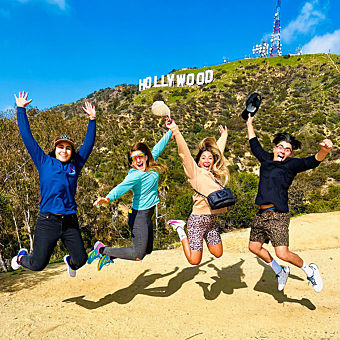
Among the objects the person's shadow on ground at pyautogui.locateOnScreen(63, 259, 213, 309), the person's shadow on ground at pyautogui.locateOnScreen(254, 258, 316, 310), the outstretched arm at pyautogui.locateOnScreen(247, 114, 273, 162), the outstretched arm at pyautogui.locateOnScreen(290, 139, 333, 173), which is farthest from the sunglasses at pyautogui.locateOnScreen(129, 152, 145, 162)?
the person's shadow on ground at pyautogui.locateOnScreen(254, 258, 316, 310)

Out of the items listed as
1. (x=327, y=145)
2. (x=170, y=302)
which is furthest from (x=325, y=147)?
(x=170, y=302)

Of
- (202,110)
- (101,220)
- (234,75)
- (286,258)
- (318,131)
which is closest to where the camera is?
(286,258)

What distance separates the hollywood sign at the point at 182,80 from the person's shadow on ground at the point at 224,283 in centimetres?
6860

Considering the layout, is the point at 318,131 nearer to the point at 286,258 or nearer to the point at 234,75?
the point at 234,75

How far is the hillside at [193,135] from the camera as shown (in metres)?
13.8

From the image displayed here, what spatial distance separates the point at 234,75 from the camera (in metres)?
71.1

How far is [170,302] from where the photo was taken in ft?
15.7

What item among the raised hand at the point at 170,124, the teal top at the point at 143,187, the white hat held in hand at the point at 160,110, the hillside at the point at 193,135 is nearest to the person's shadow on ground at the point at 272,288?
the teal top at the point at 143,187

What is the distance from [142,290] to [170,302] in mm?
793

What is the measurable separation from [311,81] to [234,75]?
1960 centimetres

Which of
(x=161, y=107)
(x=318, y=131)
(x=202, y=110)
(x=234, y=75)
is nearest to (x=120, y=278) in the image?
(x=161, y=107)

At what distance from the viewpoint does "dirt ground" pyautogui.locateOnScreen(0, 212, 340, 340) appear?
3816 mm

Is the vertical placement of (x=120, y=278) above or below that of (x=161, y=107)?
below

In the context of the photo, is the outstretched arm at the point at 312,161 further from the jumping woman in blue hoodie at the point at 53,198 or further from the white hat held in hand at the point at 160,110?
the jumping woman in blue hoodie at the point at 53,198
